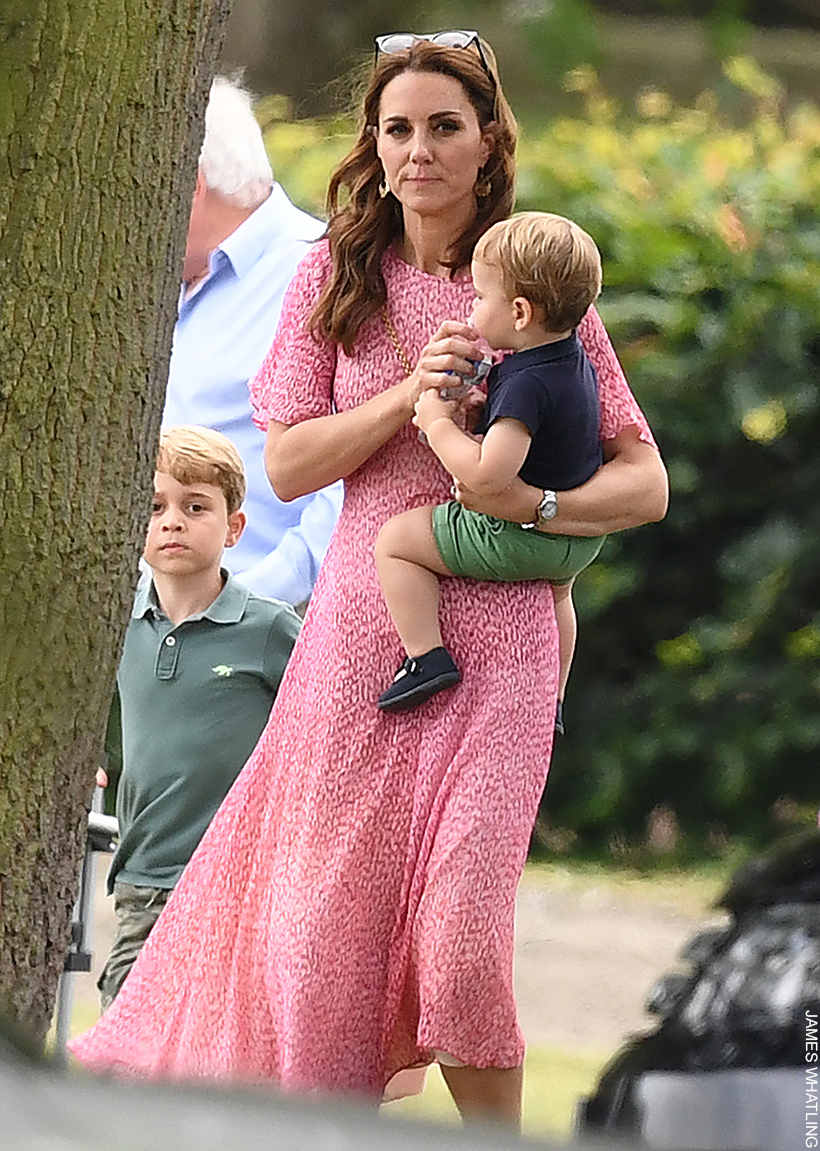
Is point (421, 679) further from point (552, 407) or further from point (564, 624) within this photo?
point (552, 407)

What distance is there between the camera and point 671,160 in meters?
4.63

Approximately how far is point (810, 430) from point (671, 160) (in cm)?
76

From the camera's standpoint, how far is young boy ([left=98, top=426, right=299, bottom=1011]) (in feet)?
9.51

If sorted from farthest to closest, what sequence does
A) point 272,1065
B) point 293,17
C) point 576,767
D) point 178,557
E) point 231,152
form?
point 576,767 → point 293,17 → point 231,152 → point 178,557 → point 272,1065

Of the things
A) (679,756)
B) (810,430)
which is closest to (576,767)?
(679,756)

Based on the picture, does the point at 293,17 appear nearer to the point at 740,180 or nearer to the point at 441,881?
the point at 740,180

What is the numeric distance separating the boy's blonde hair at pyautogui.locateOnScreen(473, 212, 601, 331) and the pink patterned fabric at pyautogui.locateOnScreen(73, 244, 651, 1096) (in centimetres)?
14

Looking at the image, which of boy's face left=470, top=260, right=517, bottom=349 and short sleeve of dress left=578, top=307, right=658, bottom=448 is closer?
boy's face left=470, top=260, right=517, bottom=349

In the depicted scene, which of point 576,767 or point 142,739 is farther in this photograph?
point 576,767

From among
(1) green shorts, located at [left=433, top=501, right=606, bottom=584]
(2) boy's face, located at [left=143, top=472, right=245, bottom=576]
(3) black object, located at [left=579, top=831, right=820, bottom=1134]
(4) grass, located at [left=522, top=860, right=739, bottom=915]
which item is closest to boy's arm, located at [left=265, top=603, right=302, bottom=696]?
(2) boy's face, located at [left=143, top=472, right=245, bottom=576]

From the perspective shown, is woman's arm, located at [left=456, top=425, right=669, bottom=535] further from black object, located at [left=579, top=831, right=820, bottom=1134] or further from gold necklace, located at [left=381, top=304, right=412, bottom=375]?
black object, located at [left=579, top=831, right=820, bottom=1134]

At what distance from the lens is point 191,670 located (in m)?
2.89

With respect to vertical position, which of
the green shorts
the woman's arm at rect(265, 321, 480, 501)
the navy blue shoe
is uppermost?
the woman's arm at rect(265, 321, 480, 501)

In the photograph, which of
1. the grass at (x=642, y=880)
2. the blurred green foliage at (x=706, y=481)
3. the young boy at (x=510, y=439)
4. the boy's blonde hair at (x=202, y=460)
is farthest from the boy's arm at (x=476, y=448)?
the blurred green foliage at (x=706, y=481)
